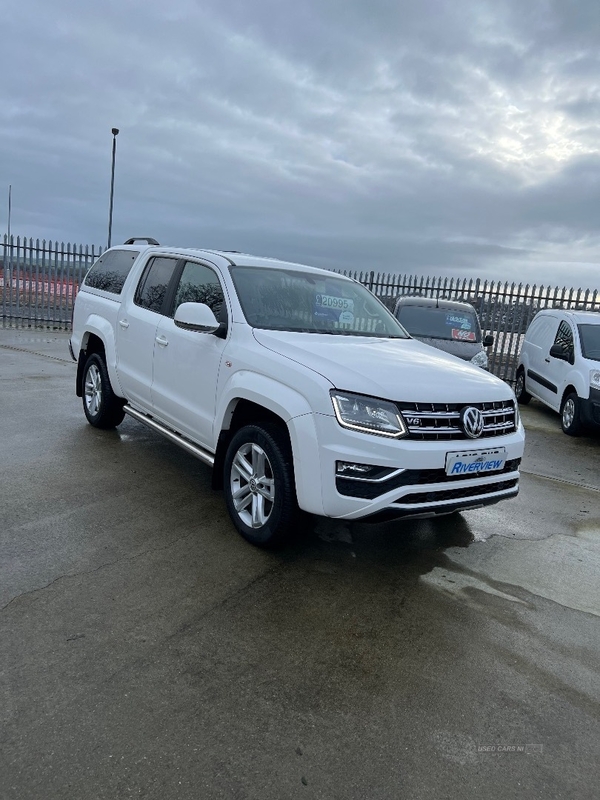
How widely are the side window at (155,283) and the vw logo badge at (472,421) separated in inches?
111

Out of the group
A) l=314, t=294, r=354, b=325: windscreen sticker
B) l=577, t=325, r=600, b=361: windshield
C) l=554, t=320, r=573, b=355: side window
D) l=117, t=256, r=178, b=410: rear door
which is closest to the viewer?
l=314, t=294, r=354, b=325: windscreen sticker

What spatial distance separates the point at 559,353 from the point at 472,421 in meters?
6.56

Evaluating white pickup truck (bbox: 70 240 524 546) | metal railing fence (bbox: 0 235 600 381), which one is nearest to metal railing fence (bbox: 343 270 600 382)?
metal railing fence (bbox: 0 235 600 381)

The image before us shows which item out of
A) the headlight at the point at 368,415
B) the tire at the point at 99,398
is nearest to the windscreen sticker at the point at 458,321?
the tire at the point at 99,398

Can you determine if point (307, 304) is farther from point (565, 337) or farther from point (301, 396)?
point (565, 337)

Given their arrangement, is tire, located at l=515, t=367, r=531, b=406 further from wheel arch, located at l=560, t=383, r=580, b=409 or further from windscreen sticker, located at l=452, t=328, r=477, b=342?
wheel arch, located at l=560, t=383, r=580, b=409

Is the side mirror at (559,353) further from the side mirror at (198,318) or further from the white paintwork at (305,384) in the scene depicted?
the side mirror at (198,318)

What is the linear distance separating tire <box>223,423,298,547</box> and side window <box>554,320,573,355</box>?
6.98 metres

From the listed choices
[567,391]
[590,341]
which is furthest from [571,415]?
[590,341]

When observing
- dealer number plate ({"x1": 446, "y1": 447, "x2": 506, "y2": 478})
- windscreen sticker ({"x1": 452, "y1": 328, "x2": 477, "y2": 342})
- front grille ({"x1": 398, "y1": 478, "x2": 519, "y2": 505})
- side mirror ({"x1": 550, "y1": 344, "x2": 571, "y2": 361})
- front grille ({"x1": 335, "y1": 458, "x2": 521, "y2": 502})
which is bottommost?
front grille ({"x1": 398, "y1": 478, "x2": 519, "y2": 505})

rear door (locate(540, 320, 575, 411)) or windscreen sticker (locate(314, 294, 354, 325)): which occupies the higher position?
windscreen sticker (locate(314, 294, 354, 325))

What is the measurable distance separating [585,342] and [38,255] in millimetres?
15628

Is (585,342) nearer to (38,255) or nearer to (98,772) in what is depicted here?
(98,772)

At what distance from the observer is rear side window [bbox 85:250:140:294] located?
6.25m
